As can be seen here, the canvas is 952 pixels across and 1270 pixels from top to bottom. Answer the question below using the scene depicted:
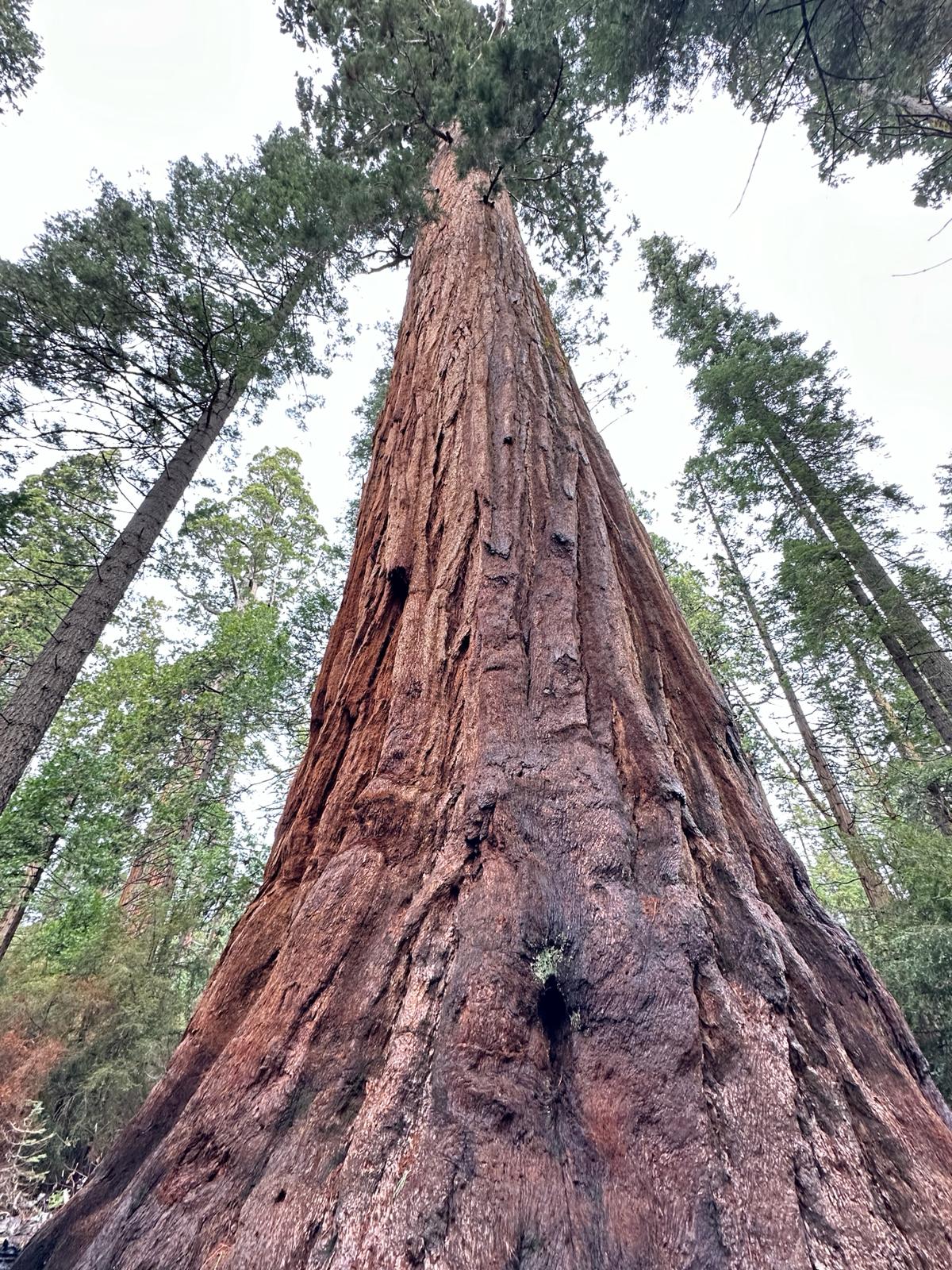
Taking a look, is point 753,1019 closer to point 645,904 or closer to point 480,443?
point 645,904

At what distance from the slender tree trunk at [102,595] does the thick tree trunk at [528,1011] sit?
3870 mm

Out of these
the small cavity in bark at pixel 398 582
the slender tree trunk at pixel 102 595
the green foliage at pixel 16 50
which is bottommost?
the small cavity in bark at pixel 398 582

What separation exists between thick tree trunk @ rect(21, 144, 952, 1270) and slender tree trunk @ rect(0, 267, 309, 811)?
12.7ft

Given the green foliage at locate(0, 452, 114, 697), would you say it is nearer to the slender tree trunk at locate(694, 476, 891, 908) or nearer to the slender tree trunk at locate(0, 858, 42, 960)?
the slender tree trunk at locate(0, 858, 42, 960)

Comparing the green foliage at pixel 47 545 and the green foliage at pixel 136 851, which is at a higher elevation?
the green foliage at pixel 47 545

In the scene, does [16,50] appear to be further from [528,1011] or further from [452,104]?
[528,1011]

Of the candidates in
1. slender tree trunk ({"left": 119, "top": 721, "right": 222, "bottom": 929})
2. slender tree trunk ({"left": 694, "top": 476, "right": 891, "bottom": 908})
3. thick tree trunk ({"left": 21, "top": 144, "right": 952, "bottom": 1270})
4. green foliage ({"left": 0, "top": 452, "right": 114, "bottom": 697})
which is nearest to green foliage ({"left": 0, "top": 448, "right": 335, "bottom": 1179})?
slender tree trunk ({"left": 119, "top": 721, "right": 222, "bottom": 929})

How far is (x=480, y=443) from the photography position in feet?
8.20

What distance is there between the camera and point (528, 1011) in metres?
1.14

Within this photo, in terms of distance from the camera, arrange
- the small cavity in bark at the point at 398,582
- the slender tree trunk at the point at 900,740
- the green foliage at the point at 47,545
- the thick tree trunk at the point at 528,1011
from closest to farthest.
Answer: the thick tree trunk at the point at 528,1011, the small cavity in bark at the point at 398,582, the slender tree trunk at the point at 900,740, the green foliage at the point at 47,545

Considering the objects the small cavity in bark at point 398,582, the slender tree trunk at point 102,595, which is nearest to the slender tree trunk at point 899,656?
the small cavity in bark at point 398,582

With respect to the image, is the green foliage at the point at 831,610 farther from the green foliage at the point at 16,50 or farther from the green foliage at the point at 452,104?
the green foliage at the point at 16,50

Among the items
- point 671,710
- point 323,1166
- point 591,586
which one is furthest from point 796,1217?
point 591,586

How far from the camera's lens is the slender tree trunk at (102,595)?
4566mm
